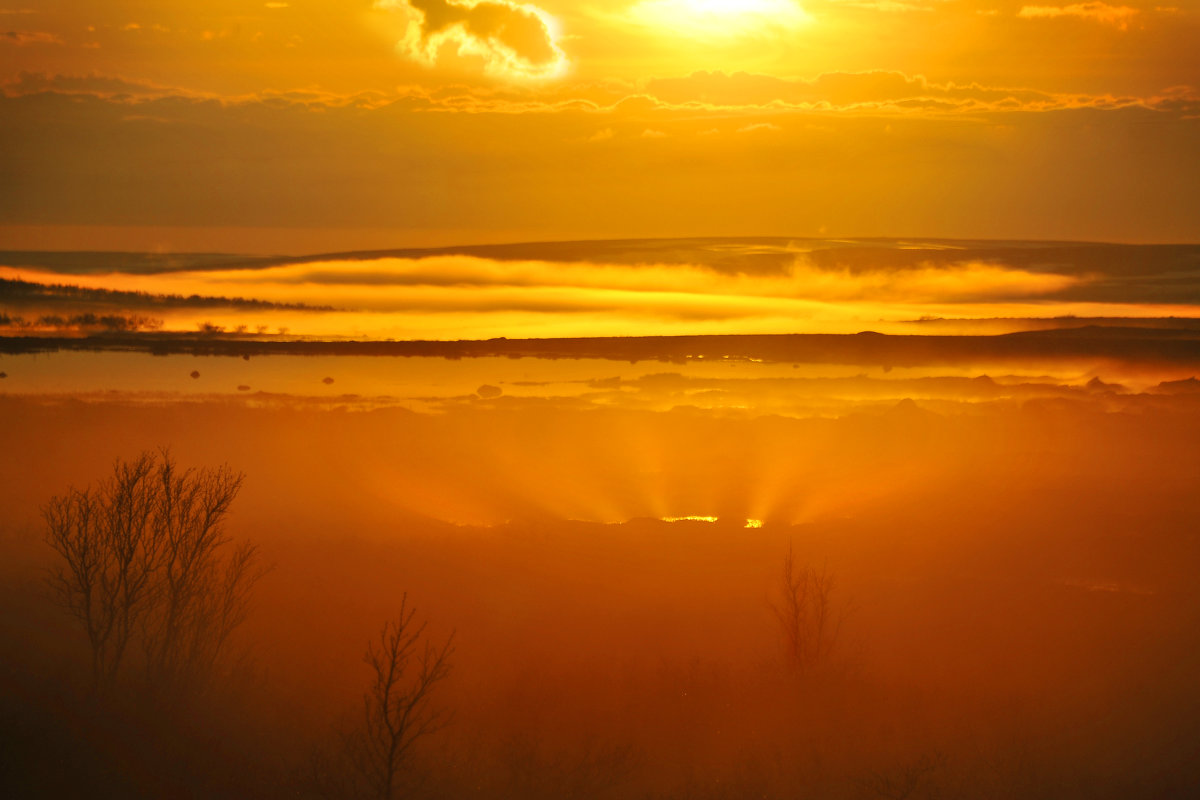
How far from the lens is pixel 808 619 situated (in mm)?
135375

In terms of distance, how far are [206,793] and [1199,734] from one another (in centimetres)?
9185

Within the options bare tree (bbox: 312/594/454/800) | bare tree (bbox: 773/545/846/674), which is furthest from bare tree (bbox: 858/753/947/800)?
bare tree (bbox: 312/594/454/800)

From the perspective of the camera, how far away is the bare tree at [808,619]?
11925cm

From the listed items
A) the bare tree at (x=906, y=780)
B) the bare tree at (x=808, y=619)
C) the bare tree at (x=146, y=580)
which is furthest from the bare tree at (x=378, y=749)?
the bare tree at (x=808, y=619)

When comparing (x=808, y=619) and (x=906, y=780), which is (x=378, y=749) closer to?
(x=906, y=780)

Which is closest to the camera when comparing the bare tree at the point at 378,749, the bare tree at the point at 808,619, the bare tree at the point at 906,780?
the bare tree at the point at 378,749

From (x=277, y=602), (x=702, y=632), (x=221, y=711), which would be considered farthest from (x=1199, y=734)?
(x=277, y=602)

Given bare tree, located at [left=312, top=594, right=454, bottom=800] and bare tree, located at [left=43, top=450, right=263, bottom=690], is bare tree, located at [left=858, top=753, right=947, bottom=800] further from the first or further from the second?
bare tree, located at [left=43, top=450, right=263, bottom=690]

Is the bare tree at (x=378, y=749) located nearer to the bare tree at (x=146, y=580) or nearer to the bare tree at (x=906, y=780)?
the bare tree at (x=146, y=580)

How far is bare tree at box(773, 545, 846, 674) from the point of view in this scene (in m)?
119

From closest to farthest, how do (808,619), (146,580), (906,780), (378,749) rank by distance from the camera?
(146,580)
(378,749)
(906,780)
(808,619)

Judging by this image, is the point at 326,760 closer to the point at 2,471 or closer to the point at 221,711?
the point at 221,711

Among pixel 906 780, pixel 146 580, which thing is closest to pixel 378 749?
pixel 146 580

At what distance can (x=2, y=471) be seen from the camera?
148000 mm
